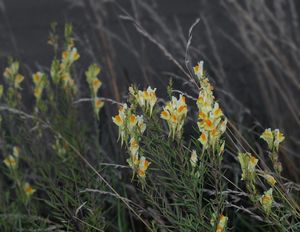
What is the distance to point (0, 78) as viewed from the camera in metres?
3.97

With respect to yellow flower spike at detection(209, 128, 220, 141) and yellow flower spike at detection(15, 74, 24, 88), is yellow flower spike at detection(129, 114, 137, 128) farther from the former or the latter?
yellow flower spike at detection(15, 74, 24, 88)

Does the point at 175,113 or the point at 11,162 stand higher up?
the point at 175,113

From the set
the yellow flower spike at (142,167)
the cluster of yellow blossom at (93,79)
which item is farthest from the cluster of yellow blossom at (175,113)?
the cluster of yellow blossom at (93,79)

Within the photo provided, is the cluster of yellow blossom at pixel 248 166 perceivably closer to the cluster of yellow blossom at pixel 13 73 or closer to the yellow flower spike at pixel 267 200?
the yellow flower spike at pixel 267 200

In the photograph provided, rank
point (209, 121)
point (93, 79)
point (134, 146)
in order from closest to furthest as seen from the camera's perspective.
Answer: point (209, 121), point (134, 146), point (93, 79)

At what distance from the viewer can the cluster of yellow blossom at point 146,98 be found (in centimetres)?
176

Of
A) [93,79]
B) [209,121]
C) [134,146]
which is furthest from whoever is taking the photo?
[93,79]

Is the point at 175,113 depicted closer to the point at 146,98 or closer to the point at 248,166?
the point at 146,98

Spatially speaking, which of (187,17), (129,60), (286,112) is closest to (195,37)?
(187,17)

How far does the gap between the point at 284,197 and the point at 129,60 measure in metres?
3.02

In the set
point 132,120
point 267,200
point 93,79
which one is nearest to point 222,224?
point 267,200

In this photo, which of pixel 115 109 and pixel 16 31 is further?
pixel 16 31

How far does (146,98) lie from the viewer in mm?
1767

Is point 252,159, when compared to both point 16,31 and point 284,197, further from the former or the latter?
point 16,31
